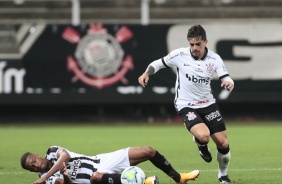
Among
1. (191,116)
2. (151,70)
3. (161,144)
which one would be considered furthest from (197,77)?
(161,144)

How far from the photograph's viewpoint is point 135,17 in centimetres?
2817

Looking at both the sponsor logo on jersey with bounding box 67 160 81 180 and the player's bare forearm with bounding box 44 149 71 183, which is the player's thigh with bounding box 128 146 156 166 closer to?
the sponsor logo on jersey with bounding box 67 160 81 180

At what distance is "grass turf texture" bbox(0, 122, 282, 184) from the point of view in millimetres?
12820

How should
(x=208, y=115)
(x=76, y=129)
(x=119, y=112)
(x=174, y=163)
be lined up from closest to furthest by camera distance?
(x=208, y=115) < (x=174, y=163) < (x=76, y=129) < (x=119, y=112)

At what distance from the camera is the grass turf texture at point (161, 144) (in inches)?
505

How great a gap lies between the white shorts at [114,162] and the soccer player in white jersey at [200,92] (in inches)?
50.3

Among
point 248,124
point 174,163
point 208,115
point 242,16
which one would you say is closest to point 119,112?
point 248,124

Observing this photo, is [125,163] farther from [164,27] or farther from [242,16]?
[242,16]

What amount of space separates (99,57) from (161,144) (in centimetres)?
642

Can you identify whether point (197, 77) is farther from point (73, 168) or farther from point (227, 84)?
point (73, 168)

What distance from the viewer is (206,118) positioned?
469 inches

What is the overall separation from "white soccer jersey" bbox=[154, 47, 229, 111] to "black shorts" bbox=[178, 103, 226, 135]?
0.26 ft

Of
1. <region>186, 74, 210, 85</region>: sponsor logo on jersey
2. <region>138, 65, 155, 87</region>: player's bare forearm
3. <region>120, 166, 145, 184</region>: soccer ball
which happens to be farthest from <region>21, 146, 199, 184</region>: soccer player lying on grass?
<region>186, 74, 210, 85</region>: sponsor logo on jersey

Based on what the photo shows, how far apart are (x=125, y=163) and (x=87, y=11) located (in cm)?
1794
